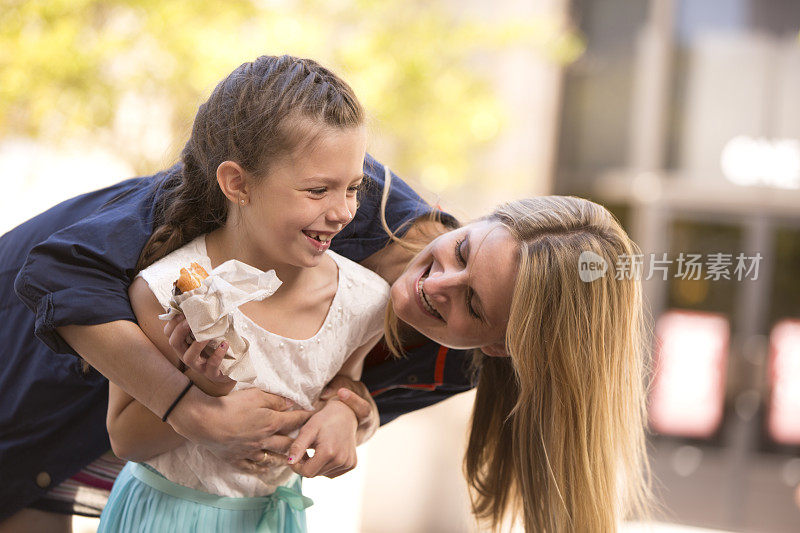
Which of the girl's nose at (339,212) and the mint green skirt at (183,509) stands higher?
the girl's nose at (339,212)

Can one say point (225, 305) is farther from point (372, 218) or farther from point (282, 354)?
point (372, 218)

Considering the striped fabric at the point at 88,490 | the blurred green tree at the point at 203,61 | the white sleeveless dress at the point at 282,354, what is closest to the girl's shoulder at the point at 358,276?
the white sleeveless dress at the point at 282,354

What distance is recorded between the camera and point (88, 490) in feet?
5.51

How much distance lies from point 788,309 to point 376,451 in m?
3.45

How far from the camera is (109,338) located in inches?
46.8

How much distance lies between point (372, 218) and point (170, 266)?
1.44 ft

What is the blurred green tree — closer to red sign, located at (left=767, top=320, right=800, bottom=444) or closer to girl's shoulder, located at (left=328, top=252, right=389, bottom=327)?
girl's shoulder, located at (left=328, top=252, right=389, bottom=327)

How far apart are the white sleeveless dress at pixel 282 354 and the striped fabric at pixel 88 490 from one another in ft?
1.16

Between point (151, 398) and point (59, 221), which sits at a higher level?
point (59, 221)

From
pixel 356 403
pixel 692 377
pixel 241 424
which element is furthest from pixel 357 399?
pixel 692 377

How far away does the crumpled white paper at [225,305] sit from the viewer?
3.38ft

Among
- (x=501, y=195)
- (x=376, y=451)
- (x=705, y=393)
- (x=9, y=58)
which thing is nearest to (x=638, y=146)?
(x=501, y=195)

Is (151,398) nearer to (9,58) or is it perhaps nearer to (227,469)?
(227,469)

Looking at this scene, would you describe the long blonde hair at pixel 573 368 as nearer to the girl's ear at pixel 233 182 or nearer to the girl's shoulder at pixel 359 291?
the girl's shoulder at pixel 359 291
